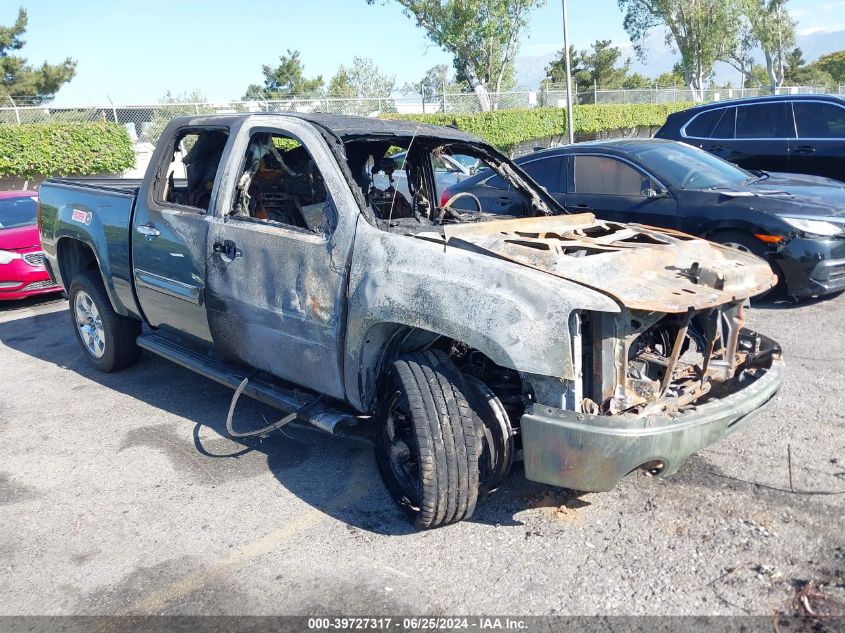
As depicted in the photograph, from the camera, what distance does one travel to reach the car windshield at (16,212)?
8.83 metres

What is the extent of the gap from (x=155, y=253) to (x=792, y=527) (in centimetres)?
402

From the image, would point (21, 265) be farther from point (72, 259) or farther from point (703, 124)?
point (703, 124)

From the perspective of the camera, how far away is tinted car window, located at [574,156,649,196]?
7110 millimetres

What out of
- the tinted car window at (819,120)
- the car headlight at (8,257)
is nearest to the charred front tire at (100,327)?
the car headlight at (8,257)

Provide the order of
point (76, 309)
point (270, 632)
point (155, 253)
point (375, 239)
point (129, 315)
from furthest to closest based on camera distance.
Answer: point (76, 309) → point (129, 315) → point (155, 253) → point (375, 239) → point (270, 632)

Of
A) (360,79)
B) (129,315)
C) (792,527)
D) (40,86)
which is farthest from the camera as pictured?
(360,79)

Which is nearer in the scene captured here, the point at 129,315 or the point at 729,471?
the point at 729,471

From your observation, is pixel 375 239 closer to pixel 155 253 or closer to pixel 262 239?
pixel 262 239

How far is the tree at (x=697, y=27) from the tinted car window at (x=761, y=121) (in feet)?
113

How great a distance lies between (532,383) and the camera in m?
2.98

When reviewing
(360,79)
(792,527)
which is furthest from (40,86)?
(792,527)

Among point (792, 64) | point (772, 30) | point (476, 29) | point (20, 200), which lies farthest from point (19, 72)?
point (792, 64)

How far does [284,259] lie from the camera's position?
385 centimetres

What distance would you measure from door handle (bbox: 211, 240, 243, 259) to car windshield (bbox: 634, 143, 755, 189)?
4575 millimetres
